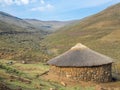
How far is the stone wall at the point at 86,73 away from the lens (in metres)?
26.7

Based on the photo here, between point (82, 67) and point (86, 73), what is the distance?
55cm

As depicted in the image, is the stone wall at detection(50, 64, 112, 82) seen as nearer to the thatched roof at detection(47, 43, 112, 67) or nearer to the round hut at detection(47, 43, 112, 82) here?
the round hut at detection(47, 43, 112, 82)

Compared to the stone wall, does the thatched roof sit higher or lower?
higher

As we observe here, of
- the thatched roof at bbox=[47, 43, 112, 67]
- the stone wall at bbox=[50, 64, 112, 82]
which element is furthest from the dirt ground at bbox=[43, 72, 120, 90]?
the thatched roof at bbox=[47, 43, 112, 67]

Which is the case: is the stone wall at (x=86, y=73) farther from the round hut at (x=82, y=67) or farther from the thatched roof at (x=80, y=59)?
the thatched roof at (x=80, y=59)

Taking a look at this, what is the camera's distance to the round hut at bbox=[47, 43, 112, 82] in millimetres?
26734

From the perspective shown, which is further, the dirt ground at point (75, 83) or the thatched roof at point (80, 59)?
the thatched roof at point (80, 59)

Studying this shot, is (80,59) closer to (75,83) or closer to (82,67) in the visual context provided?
(82,67)

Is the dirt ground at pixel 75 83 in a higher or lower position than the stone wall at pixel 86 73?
lower

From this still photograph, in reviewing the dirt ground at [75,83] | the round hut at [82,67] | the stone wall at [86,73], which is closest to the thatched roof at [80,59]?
the round hut at [82,67]

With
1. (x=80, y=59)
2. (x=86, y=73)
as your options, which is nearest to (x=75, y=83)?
(x=86, y=73)

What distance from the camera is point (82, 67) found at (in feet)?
87.7

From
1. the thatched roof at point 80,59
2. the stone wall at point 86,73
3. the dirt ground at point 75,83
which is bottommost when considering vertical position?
the dirt ground at point 75,83

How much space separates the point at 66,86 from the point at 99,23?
122701 mm
